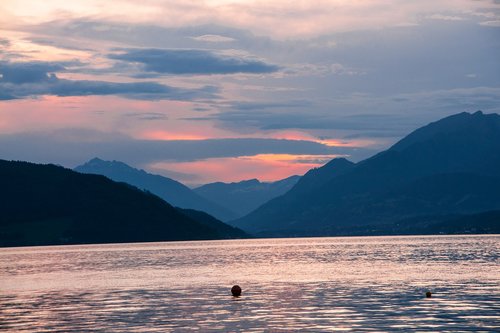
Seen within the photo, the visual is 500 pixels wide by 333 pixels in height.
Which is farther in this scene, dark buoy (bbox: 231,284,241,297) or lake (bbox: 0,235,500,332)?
dark buoy (bbox: 231,284,241,297)

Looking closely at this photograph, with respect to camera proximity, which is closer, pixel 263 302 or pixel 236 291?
pixel 263 302

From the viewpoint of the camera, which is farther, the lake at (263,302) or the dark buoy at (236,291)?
the dark buoy at (236,291)

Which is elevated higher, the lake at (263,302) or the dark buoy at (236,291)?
the dark buoy at (236,291)

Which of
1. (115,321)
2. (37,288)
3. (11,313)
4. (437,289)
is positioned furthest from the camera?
(37,288)

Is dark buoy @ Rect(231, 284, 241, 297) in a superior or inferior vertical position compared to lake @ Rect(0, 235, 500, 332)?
superior

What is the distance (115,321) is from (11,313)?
1885 centimetres

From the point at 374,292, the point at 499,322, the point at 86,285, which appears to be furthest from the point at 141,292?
the point at 499,322

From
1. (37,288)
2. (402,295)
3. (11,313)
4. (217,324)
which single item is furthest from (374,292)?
(37,288)

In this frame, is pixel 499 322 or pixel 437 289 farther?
pixel 437 289

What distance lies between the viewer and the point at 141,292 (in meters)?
129

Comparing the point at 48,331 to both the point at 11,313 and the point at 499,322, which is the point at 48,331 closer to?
the point at 11,313

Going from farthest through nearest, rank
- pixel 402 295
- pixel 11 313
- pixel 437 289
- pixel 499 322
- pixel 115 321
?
pixel 437 289 < pixel 402 295 < pixel 11 313 < pixel 115 321 < pixel 499 322

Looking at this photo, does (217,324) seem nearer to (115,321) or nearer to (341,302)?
(115,321)

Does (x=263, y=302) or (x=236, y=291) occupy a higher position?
(x=236, y=291)
